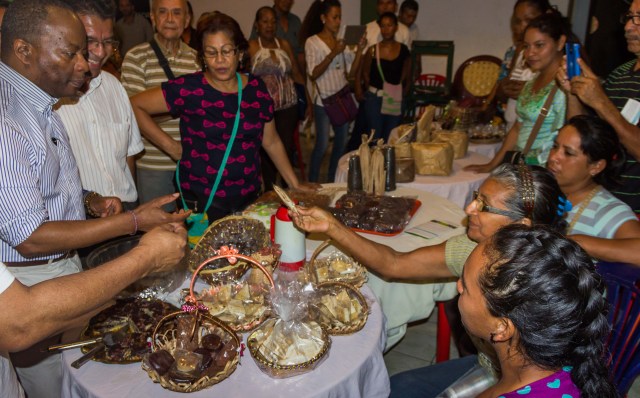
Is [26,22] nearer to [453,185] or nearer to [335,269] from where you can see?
[335,269]

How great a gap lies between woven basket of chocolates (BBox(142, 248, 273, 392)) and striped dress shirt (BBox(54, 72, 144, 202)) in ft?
4.24

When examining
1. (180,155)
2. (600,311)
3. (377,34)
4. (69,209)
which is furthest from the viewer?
(377,34)

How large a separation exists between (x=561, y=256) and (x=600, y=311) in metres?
0.18

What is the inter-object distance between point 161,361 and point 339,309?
67 cm

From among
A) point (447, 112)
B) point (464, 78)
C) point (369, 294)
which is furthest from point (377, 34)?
point (369, 294)

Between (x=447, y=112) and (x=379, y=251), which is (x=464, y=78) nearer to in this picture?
(x=447, y=112)

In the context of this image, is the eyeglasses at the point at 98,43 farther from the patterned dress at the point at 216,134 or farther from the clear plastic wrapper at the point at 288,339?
the clear plastic wrapper at the point at 288,339

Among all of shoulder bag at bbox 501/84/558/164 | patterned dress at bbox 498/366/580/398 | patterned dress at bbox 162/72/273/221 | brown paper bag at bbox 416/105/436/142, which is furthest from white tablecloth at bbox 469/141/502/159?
patterned dress at bbox 498/366/580/398

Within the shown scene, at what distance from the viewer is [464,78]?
750 cm

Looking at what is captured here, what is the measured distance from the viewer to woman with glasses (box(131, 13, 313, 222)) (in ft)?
9.60

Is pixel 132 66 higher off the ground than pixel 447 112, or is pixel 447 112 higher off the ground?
pixel 132 66

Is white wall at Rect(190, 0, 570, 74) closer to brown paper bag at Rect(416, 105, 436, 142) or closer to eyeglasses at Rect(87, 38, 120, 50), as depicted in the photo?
brown paper bag at Rect(416, 105, 436, 142)

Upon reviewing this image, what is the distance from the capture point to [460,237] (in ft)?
7.47

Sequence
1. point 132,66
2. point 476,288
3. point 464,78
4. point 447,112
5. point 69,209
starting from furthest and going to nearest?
point 464,78 → point 447,112 → point 132,66 → point 69,209 → point 476,288
